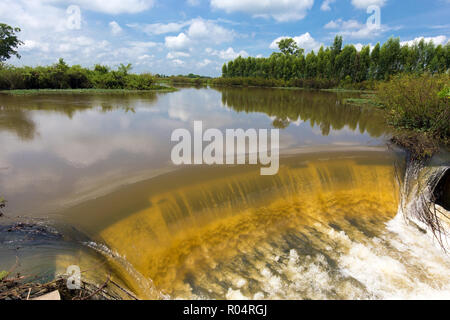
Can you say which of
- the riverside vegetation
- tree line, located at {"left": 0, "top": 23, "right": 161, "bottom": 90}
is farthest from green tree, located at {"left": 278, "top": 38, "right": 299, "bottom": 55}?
tree line, located at {"left": 0, "top": 23, "right": 161, "bottom": 90}

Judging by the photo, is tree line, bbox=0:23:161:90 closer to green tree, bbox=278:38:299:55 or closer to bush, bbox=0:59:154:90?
bush, bbox=0:59:154:90

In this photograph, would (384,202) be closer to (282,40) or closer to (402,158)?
(402,158)

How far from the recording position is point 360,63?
3781cm

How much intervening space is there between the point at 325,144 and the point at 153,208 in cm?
712

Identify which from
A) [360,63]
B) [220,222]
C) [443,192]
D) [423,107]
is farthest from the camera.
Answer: [360,63]

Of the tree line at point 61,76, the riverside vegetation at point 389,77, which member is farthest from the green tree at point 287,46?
the tree line at point 61,76

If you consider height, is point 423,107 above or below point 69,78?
below

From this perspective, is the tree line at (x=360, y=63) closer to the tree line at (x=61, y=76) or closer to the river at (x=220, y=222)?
the tree line at (x=61, y=76)

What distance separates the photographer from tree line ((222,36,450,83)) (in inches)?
1336

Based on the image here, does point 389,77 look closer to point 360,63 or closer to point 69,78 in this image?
point 360,63

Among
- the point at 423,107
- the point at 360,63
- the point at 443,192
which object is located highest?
the point at 360,63

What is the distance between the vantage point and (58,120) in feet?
36.3

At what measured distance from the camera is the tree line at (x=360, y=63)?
111 ft

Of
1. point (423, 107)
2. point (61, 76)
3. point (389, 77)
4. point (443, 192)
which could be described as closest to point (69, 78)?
point (61, 76)
